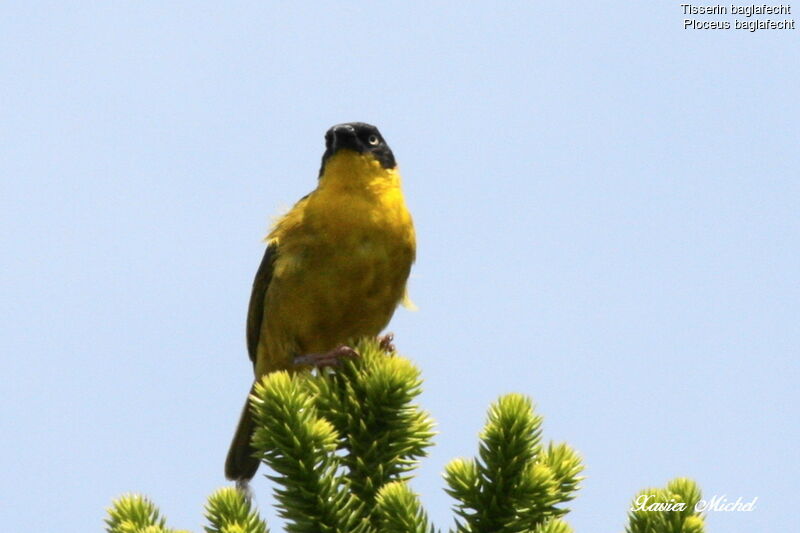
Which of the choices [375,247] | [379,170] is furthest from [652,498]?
[379,170]

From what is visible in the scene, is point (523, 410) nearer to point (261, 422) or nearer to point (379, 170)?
point (261, 422)

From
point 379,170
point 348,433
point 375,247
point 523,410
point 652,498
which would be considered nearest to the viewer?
point 652,498

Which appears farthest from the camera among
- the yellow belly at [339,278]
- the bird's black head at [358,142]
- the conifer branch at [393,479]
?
the bird's black head at [358,142]

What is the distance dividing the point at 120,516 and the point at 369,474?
761 mm

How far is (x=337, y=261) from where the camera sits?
6.58 meters

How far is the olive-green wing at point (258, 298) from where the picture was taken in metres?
7.12

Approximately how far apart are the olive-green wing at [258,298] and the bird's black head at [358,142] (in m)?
0.71

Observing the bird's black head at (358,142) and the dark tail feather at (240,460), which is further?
the dark tail feather at (240,460)

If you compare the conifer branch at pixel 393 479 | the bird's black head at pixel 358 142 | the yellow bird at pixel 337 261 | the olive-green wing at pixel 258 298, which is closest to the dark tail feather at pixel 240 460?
the olive-green wing at pixel 258 298

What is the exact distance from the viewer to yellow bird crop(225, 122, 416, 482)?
260 inches

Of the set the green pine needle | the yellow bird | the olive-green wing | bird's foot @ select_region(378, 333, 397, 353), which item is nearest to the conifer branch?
the green pine needle

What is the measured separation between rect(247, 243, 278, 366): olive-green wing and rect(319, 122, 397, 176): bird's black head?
707 millimetres

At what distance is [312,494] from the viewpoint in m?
3.15

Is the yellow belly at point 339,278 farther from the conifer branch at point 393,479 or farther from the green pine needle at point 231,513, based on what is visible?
the green pine needle at point 231,513
